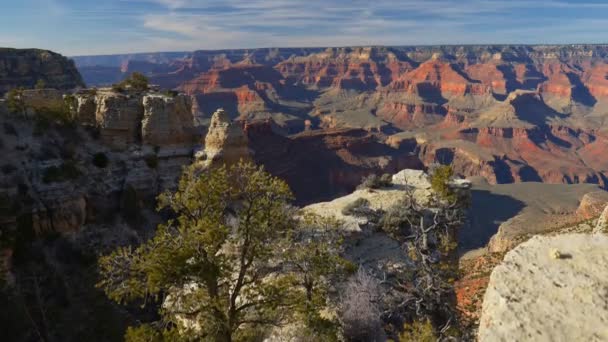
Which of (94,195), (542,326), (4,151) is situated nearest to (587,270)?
(542,326)

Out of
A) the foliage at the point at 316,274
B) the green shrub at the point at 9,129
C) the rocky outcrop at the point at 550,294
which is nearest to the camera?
the rocky outcrop at the point at 550,294

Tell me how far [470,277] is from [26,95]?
3173 centimetres

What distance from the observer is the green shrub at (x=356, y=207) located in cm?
2130

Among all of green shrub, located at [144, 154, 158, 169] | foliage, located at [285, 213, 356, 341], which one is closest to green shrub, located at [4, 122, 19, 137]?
green shrub, located at [144, 154, 158, 169]

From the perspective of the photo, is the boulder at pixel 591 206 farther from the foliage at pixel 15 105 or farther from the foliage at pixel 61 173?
the foliage at pixel 15 105

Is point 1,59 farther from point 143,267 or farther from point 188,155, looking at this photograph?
point 143,267

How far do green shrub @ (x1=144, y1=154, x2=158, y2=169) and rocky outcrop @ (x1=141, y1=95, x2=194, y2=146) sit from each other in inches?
36.4

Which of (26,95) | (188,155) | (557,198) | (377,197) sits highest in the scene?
(26,95)

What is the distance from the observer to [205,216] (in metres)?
9.00

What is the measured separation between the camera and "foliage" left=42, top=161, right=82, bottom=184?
2183 cm

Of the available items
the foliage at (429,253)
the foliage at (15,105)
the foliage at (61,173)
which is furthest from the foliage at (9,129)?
the foliage at (429,253)

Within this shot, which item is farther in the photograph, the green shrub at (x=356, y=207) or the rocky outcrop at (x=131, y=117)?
the rocky outcrop at (x=131, y=117)

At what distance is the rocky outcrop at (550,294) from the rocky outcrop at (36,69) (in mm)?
61748

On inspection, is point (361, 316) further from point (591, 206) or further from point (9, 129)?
point (591, 206)
